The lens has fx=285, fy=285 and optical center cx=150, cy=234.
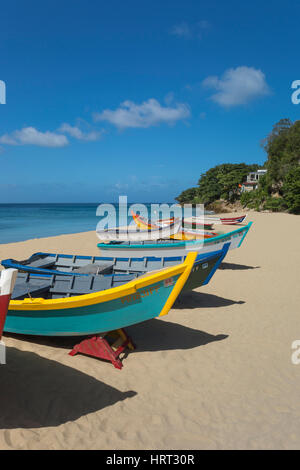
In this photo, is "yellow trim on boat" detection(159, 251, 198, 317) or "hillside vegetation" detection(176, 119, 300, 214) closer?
"yellow trim on boat" detection(159, 251, 198, 317)

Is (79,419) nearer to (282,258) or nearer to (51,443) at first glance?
(51,443)

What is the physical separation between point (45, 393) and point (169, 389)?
196 cm

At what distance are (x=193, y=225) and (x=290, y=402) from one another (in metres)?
22.5

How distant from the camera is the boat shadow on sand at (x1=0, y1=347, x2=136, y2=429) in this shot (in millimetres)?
3881

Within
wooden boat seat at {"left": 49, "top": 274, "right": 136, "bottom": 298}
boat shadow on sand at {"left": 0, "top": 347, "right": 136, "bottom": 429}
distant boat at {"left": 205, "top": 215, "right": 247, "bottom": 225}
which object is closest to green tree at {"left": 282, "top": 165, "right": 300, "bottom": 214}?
distant boat at {"left": 205, "top": 215, "right": 247, "bottom": 225}

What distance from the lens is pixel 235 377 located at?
508cm

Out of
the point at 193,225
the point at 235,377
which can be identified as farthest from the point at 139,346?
the point at 193,225

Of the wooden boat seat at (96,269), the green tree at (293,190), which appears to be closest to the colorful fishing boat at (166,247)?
the wooden boat seat at (96,269)

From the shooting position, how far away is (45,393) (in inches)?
173

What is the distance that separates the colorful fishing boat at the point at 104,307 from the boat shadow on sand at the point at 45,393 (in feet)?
2.11

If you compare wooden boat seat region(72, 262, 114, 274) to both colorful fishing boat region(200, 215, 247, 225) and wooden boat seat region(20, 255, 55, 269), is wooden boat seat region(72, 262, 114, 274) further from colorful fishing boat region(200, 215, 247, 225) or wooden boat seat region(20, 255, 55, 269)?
colorful fishing boat region(200, 215, 247, 225)

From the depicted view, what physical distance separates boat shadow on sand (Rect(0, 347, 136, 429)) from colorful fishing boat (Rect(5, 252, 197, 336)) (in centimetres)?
64

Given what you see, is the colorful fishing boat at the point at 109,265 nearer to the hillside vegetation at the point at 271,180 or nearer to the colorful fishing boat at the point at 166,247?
the colorful fishing boat at the point at 166,247

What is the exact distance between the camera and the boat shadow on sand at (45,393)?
3881 mm
